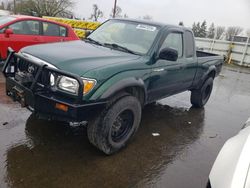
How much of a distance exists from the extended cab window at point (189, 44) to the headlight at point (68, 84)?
9.30 feet

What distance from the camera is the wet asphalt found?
2.99 meters

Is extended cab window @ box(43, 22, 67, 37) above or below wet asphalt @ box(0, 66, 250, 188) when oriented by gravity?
above

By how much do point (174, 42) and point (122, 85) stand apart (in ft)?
6.09

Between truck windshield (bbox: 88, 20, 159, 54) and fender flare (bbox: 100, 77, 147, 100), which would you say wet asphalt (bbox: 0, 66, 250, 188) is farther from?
truck windshield (bbox: 88, 20, 159, 54)

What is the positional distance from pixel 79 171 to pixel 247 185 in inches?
78.8

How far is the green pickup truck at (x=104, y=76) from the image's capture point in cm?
300

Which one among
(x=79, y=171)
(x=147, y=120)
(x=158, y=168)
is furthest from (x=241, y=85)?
(x=79, y=171)

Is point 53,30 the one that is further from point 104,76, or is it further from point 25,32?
point 104,76

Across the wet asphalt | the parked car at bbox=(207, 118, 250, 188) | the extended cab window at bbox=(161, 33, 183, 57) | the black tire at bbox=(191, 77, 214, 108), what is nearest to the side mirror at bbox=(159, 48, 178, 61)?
the extended cab window at bbox=(161, 33, 183, 57)

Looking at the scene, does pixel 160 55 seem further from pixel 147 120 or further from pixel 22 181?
pixel 22 181

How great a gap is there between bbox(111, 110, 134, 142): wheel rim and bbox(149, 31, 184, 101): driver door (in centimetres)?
62

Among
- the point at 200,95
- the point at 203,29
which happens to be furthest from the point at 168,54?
the point at 203,29

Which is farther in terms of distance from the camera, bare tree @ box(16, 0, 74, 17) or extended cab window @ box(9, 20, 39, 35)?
bare tree @ box(16, 0, 74, 17)

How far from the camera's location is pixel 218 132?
4.99m
